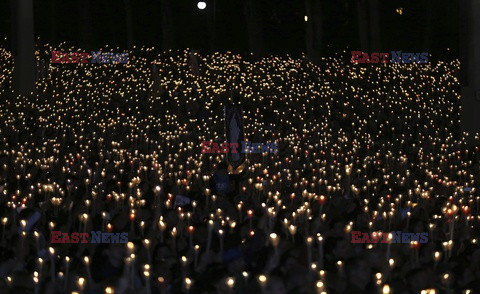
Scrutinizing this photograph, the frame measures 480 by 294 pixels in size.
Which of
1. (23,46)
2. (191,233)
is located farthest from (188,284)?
(23,46)

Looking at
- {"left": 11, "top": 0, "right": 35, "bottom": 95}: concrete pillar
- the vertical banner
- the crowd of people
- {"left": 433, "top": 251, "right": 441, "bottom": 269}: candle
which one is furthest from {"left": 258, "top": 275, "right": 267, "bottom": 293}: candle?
{"left": 11, "top": 0, "right": 35, "bottom": 95}: concrete pillar

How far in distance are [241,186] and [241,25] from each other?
43075 millimetres

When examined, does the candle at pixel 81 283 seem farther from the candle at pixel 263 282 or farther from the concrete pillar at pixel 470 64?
the concrete pillar at pixel 470 64

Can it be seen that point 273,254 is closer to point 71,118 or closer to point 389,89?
point 71,118

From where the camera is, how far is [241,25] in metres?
55.9

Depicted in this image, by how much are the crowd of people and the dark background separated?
59.6ft

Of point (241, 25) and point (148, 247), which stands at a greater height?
point (241, 25)

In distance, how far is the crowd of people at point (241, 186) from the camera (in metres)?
8.27

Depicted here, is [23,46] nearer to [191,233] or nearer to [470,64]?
[470,64]

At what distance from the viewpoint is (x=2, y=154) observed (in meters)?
17.3

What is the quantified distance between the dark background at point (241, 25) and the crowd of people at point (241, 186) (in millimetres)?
18167

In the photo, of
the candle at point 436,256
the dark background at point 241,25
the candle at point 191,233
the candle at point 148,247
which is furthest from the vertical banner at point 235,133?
the dark background at point 241,25

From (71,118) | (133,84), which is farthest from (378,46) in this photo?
(71,118)

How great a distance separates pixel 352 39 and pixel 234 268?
44.2m
